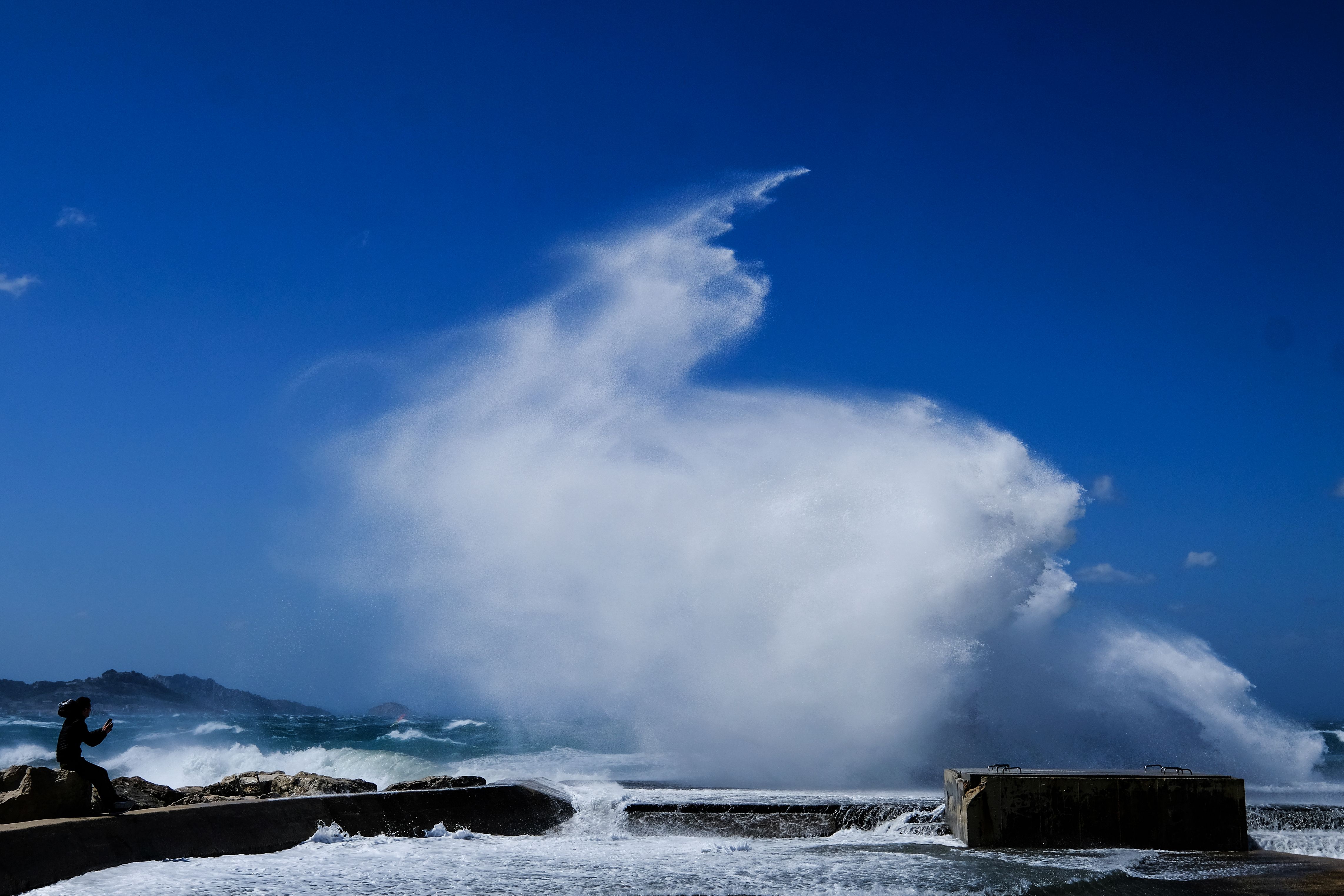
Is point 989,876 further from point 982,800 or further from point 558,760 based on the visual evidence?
point 558,760

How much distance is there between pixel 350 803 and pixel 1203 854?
1042 centimetres

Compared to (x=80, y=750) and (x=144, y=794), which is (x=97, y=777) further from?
(x=144, y=794)

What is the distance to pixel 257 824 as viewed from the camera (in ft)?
33.8

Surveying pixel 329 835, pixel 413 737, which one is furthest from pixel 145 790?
pixel 413 737

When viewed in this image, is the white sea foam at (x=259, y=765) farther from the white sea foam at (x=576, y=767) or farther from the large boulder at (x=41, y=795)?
the large boulder at (x=41, y=795)

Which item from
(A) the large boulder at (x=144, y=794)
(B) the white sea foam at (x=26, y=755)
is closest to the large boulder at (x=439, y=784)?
(A) the large boulder at (x=144, y=794)

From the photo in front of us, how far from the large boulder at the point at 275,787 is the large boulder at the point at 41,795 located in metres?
2.87

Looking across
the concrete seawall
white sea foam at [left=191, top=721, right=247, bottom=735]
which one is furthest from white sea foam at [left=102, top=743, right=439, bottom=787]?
white sea foam at [left=191, top=721, right=247, bottom=735]

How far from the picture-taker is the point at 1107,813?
12312 mm

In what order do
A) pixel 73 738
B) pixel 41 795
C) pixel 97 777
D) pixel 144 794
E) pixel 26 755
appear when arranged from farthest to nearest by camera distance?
pixel 26 755
pixel 144 794
pixel 97 777
pixel 73 738
pixel 41 795

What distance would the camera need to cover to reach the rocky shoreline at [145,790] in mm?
8555

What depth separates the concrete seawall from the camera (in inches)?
311

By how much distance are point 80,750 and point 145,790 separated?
321cm

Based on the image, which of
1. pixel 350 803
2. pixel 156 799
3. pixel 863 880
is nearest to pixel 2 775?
pixel 156 799
